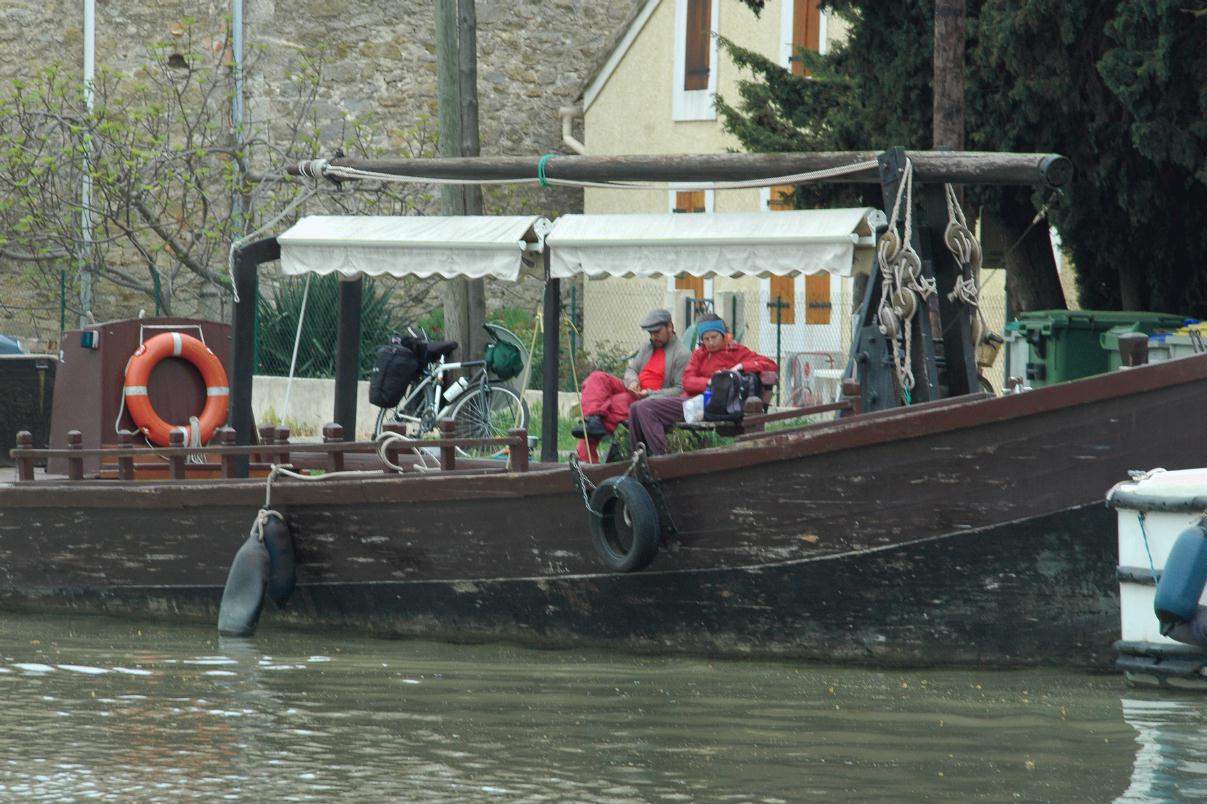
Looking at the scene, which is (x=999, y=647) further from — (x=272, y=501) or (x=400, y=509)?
(x=272, y=501)

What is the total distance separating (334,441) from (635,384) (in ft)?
5.35

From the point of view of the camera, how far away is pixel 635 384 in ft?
34.8

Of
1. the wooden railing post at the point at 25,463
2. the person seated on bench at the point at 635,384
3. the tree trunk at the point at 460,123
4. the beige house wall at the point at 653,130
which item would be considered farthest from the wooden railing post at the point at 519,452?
the beige house wall at the point at 653,130

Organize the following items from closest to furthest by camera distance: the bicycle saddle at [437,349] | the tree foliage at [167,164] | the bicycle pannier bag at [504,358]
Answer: the bicycle saddle at [437,349] < the bicycle pannier bag at [504,358] < the tree foliage at [167,164]

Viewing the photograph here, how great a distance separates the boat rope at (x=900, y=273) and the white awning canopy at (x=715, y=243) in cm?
12

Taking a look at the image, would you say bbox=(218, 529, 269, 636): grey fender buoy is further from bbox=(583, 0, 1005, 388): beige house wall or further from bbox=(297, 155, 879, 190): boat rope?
bbox=(583, 0, 1005, 388): beige house wall

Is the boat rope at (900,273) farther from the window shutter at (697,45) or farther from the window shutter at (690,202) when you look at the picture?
the window shutter at (697,45)

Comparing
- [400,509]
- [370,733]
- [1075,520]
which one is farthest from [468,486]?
[1075,520]

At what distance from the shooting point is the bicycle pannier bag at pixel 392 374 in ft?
43.6

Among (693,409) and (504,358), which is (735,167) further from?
(504,358)

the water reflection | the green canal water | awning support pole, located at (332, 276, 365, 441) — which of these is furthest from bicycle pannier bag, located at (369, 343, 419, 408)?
the water reflection

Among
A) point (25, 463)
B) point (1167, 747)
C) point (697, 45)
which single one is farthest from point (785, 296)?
point (1167, 747)

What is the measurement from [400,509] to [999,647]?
10.0 feet

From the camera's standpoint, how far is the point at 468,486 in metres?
9.48
